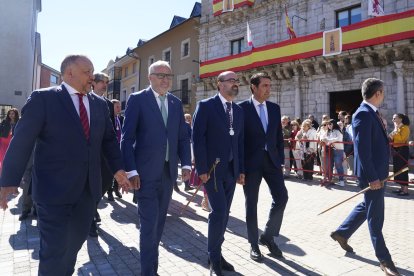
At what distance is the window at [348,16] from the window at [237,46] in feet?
20.9

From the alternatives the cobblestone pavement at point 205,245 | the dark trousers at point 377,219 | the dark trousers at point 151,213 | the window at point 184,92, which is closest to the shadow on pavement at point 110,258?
the cobblestone pavement at point 205,245

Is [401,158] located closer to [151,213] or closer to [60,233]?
[151,213]

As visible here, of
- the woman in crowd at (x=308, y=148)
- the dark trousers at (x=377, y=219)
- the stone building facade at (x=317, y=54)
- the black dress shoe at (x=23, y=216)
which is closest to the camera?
the dark trousers at (x=377, y=219)

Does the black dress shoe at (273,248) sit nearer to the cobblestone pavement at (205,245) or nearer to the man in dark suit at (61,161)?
the cobblestone pavement at (205,245)

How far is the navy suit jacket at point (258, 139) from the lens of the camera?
12.6 ft

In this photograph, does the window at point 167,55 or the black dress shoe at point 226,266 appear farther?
the window at point 167,55

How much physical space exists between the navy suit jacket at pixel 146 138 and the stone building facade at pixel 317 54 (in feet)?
39.0

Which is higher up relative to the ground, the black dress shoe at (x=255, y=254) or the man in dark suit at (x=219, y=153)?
the man in dark suit at (x=219, y=153)

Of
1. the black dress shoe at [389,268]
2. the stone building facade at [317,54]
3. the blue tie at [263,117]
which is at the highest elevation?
the stone building facade at [317,54]

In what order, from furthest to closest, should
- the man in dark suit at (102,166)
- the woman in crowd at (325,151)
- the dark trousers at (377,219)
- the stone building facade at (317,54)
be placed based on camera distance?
1. the stone building facade at (317,54)
2. the woman in crowd at (325,151)
3. the dark trousers at (377,219)
4. the man in dark suit at (102,166)

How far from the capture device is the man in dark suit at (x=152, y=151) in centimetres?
299

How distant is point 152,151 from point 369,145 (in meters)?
2.26

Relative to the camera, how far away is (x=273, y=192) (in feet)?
12.9

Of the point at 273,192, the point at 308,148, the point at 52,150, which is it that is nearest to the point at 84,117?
the point at 52,150
